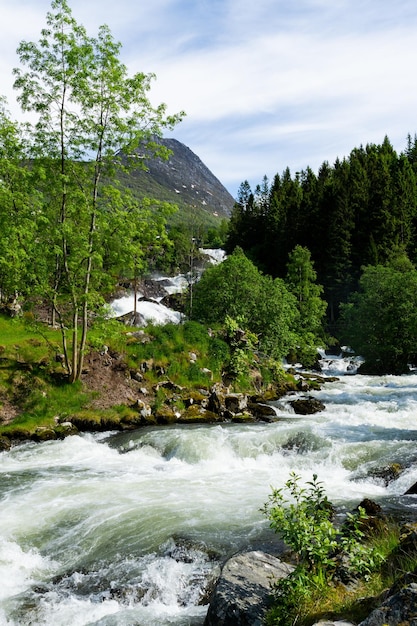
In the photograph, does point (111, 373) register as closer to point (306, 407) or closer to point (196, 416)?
Answer: point (196, 416)

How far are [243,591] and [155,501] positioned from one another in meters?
6.68

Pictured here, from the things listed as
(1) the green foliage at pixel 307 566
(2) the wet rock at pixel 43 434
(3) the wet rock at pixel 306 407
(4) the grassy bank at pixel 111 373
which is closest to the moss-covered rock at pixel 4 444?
(4) the grassy bank at pixel 111 373

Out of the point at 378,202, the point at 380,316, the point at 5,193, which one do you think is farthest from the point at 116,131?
the point at 378,202

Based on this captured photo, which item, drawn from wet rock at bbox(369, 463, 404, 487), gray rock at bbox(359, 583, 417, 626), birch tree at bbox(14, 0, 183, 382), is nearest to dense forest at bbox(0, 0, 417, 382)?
birch tree at bbox(14, 0, 183, 382)

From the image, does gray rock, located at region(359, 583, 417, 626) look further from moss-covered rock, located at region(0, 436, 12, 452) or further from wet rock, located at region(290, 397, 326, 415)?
wet rock, located at region(290, 397, 326, 415)

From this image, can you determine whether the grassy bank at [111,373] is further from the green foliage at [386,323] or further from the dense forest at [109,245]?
the green foliage at [386,323]

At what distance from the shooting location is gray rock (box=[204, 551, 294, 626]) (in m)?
5.37

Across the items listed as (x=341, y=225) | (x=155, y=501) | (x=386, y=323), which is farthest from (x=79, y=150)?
(x=341, y=225)

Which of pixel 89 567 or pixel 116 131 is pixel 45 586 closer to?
pixel 89 567

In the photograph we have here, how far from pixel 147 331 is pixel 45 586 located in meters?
18.3

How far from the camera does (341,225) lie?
71875mm

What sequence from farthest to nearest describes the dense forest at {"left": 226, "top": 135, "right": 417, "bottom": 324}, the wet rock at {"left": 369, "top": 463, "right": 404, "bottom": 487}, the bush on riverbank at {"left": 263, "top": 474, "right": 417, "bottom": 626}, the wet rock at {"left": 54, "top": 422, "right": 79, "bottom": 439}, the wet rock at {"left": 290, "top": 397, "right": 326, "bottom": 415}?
the dense forest at {"left": 226, "top": 135, "right": 417, "bottom": 324}
the wet rock at {"left": 290, "top": 397, "right": 326, "bottom": 415}
the wet rock at {"left": 54, "top": 422, "right": 79, "bottom": 439}
the wet rock at {"left": 369, "top": 463, "right": 404, "bottom": 487}
the bush on riverbank at {"left": 263, "top": 474, "right": 417, "bottom": 626}

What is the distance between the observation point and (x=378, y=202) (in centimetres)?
7475

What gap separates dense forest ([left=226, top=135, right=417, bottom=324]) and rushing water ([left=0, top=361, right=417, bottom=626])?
49.2 meters
